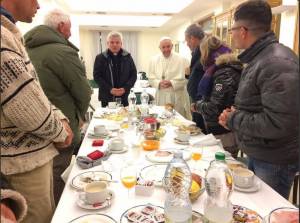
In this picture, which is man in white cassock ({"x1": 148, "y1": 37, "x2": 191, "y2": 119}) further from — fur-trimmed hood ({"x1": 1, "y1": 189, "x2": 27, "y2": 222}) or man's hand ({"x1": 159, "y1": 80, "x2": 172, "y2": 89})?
fur-trimmed hood ({"x1": 1, "y1": 189, "x2": 27, "y2": 222})

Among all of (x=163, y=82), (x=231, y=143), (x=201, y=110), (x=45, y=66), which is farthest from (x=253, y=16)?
(x=163, y=82)

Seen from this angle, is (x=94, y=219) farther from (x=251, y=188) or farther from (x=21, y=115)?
(x=251, y=188)

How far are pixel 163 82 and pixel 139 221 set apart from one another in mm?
2896

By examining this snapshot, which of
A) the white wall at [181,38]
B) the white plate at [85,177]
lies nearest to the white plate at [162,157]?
the white plate at [85,177]

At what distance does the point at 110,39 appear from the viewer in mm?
3602

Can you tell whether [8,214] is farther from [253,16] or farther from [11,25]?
[253,16]

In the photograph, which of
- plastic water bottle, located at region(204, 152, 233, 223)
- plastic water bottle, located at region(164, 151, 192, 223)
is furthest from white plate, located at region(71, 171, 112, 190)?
plastic water bottle, located at region(204, 152, 233, 223)

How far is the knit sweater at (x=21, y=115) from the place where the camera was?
0.96m

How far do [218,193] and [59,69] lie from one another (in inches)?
54.9

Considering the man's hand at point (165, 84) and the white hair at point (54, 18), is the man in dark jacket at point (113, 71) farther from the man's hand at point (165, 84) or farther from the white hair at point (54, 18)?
the white hair at point (54, 18)

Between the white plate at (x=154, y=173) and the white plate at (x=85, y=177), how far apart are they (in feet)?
0.57

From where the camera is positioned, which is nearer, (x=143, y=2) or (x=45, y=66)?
(x=45, y=66)

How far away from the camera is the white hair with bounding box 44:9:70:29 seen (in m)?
2.07

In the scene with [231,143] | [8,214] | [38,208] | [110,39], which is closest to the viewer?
[8,214]
